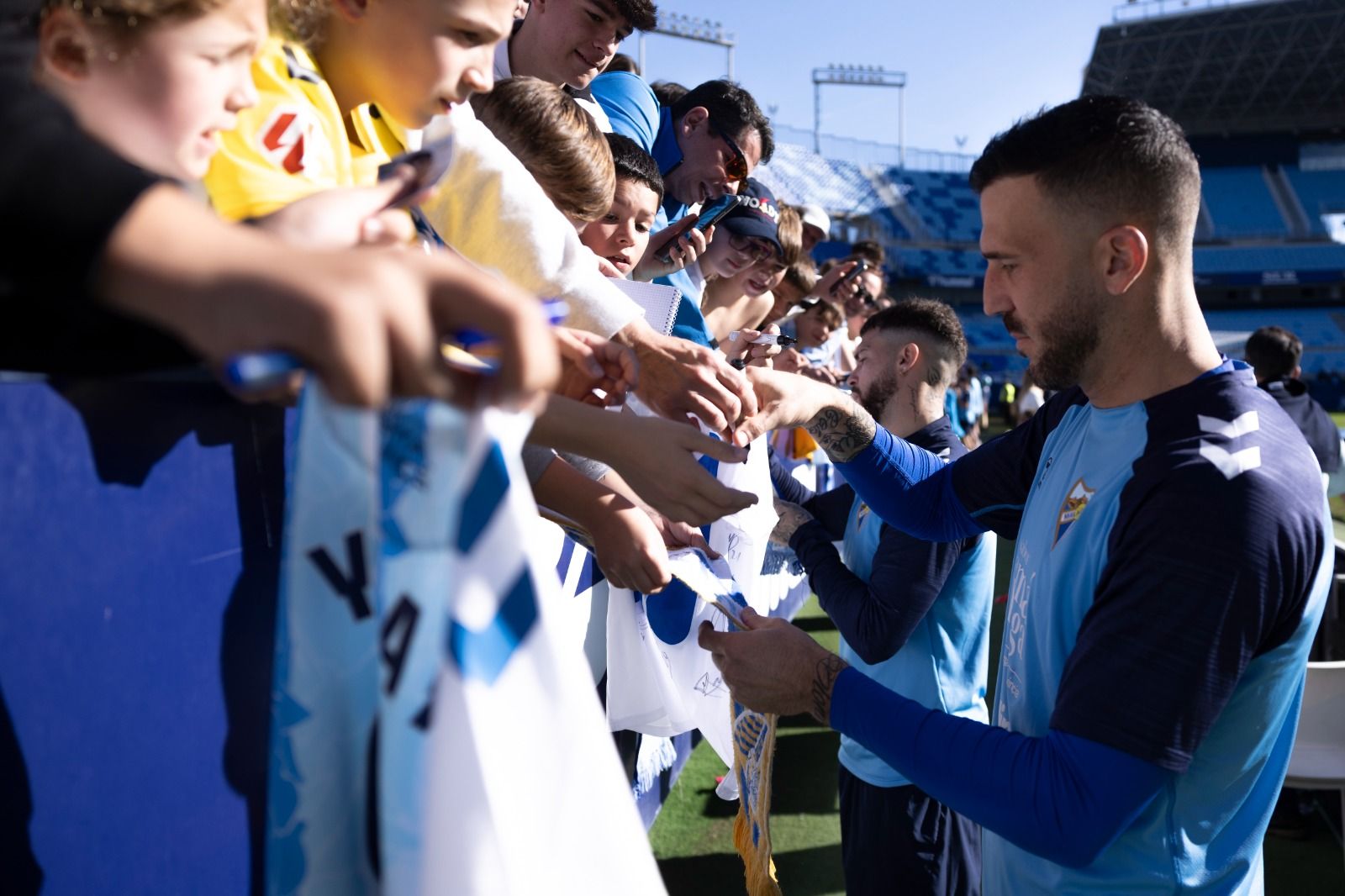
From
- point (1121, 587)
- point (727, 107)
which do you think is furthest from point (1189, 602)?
point (727, 107)

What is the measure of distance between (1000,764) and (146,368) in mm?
1312

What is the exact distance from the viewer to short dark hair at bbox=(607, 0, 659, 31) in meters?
2.84

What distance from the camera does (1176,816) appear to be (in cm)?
148

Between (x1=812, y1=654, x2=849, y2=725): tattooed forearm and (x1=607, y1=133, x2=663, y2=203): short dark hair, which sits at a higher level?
(x1=607, y1=133, x2=663, y2=203): short dark hair

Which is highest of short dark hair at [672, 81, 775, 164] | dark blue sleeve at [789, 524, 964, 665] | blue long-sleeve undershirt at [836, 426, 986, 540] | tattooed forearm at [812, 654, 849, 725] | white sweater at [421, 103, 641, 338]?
short dark hair at [672, 81, 775, 164]

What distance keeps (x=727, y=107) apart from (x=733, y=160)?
216 mm

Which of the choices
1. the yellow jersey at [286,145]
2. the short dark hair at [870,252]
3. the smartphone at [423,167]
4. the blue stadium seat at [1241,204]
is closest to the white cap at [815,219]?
the short dark hair at [870,252]

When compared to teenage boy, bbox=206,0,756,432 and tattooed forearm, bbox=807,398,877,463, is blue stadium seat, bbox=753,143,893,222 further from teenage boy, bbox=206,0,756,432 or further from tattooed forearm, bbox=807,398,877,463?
teenage boy, bbox=206,0,756,432

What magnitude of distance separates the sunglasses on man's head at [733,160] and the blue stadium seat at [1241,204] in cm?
3787

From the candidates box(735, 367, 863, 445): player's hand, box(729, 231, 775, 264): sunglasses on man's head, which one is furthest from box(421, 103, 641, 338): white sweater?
box(729, 231, 775, 264): sunglasses on man's head

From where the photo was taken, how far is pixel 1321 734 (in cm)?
321

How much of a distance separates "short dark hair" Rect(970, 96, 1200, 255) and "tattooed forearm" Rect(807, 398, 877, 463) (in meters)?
0.78

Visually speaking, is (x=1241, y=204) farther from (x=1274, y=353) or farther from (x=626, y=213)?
(x=626, y=213)

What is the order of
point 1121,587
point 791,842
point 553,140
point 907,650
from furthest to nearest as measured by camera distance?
1. point 791,842
2. point 907,650
3. point 553,140
4. point 1121,587
